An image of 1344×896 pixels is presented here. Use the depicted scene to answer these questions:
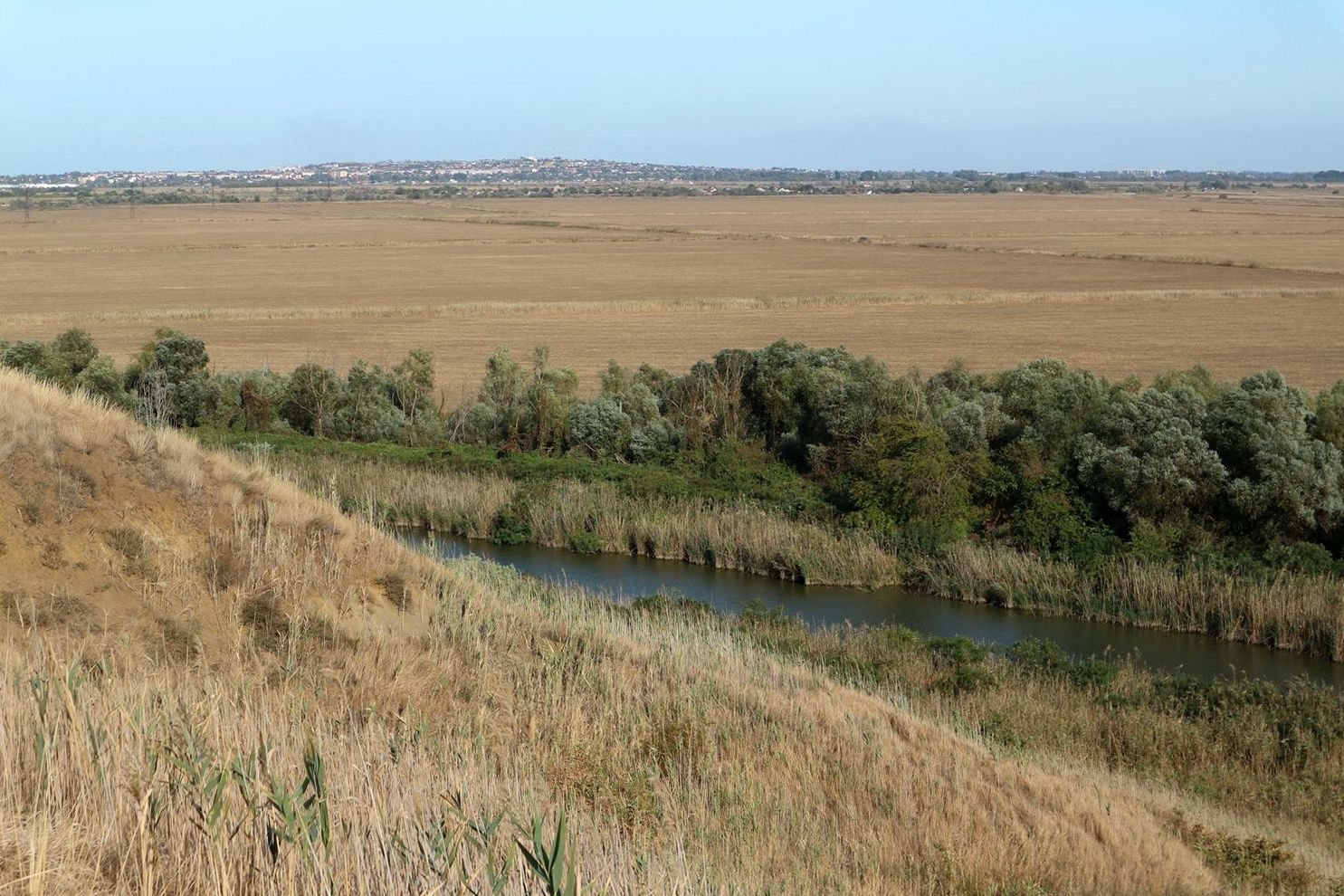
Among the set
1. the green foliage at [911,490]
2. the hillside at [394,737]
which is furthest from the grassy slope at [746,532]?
the hillside at [394,737]

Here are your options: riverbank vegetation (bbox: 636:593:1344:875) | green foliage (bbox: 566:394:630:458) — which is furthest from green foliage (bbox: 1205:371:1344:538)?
green foliage (bbox: 566:394:630:458)

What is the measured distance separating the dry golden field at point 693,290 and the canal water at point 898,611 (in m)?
16.0

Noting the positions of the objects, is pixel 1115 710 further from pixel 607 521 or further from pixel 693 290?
pixel 693 290

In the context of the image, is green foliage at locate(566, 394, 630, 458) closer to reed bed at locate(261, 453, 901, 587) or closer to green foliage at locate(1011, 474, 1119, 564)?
reed bed at locate(261, 453, 901, 587)

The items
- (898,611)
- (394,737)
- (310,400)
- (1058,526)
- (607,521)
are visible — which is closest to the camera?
(394,737)

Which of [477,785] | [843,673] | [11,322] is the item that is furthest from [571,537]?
[11,322]

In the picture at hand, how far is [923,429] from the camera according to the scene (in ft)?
82.6

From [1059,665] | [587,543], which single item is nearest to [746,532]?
[587,543]

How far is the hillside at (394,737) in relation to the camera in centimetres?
473

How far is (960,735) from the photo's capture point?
11148 mm

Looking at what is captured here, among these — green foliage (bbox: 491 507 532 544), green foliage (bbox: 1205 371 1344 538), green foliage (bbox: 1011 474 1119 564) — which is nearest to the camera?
green foliage (bbox: 1205 371 1344 538)

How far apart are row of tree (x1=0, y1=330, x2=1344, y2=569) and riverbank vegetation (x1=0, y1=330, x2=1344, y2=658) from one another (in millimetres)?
52

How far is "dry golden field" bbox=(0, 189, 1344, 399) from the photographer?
4909 cm

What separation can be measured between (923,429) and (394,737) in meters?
19.5
